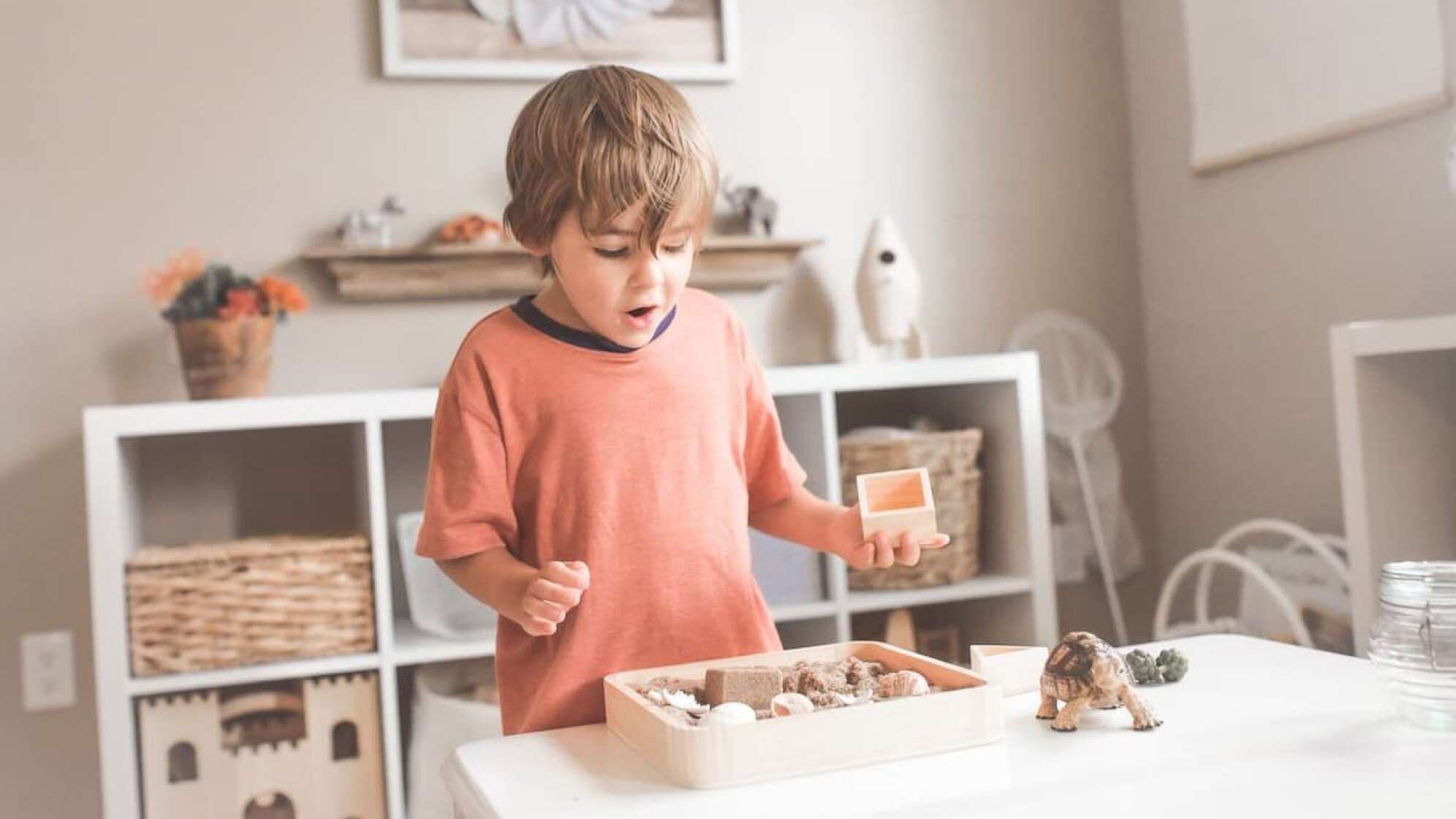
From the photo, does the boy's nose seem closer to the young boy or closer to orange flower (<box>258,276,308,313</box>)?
the young boy

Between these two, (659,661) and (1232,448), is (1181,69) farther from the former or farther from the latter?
(659,661)

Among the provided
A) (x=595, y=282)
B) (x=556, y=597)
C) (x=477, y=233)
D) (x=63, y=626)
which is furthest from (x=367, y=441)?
(x=556, y=597)

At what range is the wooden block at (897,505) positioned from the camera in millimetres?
924

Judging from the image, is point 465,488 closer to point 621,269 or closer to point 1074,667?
point 621,269

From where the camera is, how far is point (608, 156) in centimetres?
99

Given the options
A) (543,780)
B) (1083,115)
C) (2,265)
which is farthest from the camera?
(1083,115)

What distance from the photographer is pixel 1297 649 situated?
100cm

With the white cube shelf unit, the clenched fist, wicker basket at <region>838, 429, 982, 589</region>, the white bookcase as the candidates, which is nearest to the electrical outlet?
the white cube shelf unit

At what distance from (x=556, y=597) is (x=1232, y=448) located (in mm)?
1842

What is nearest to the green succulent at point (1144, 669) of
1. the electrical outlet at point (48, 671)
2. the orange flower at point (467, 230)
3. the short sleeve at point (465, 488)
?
the short sleeve at point (465, 488)

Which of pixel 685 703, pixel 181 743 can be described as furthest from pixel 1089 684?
pixel 181 743

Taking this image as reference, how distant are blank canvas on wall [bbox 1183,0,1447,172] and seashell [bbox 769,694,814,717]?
1.56 meters

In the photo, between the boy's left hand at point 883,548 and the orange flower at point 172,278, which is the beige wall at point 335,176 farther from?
the boy's left hand at point 883,548

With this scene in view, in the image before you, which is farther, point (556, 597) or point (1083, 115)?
point (1083, 115)
